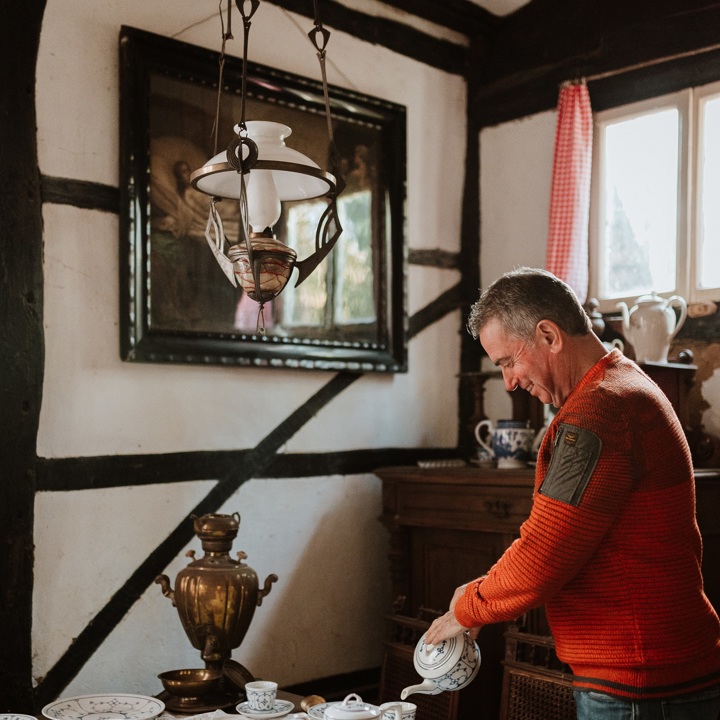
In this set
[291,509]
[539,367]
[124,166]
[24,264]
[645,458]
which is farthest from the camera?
[291,509]

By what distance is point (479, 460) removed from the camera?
409cm

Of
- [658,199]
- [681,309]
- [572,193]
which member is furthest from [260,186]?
[658,199]

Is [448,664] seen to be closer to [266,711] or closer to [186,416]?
[266,711]

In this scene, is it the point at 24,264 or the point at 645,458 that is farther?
the point at 24,264

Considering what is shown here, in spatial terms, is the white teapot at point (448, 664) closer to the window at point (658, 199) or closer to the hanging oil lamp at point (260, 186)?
the hanging oil lamp at point (260, 186)

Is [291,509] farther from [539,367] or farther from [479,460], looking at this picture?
[539,367]

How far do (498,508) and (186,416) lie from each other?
128 centimetres

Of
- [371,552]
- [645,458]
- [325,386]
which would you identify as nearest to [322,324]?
[325,386]

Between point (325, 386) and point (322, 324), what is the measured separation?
28 cm

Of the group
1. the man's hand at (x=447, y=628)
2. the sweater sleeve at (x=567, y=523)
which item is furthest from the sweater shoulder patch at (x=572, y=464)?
the man's hand at (x=447, y=628)

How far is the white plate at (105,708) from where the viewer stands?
2277mm

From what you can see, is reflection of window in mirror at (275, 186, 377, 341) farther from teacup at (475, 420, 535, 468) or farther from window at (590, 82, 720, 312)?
window at (590, 82, 720, 312)

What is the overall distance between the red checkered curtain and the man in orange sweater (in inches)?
85.6

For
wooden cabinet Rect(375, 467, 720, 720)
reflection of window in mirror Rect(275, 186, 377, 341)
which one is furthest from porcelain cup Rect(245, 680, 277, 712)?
reflection of window in mirror Rect(275, 186, 377, 341)
